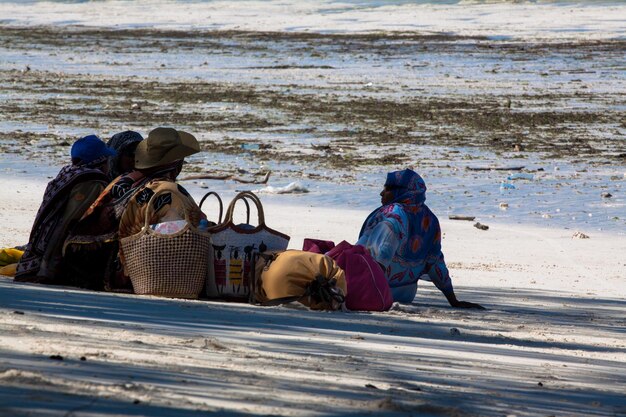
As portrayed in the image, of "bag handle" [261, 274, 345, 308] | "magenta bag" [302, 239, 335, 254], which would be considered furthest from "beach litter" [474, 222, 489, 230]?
"bag handle" [261, 274, 345, 308]

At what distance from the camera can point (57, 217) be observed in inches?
276

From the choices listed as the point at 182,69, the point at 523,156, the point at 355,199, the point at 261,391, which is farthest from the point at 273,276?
the point at 182,69

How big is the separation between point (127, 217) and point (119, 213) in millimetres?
89

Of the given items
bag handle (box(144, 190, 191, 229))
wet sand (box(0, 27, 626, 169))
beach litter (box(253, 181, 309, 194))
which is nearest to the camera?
bag handle (box(144, 190, 191, 229))

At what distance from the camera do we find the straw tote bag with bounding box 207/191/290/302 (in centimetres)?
656

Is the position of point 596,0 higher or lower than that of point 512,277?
higher

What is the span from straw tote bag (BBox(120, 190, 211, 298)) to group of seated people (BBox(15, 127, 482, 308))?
5.5 inches

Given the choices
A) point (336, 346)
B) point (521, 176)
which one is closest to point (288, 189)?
point (521, 176)

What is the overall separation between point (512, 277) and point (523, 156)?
6.90 m

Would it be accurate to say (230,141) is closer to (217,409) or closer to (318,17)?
(217,409)

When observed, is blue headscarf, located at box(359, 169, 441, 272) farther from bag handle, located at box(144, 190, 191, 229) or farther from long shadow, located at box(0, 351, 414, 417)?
long shadow, located at box(0, 351, 414, 417)

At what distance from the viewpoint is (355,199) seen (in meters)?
13.1

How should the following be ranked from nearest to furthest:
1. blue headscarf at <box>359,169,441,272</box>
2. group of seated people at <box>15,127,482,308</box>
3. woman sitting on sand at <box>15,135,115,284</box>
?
1. group of seated people at <box>15,127,482,308</box>
2. woman sitting on sand at <box>15,135,115,284</box>
3. blue headscarf at <box>359,169,441,272</box>

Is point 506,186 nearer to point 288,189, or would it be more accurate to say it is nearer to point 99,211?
point 288,189
